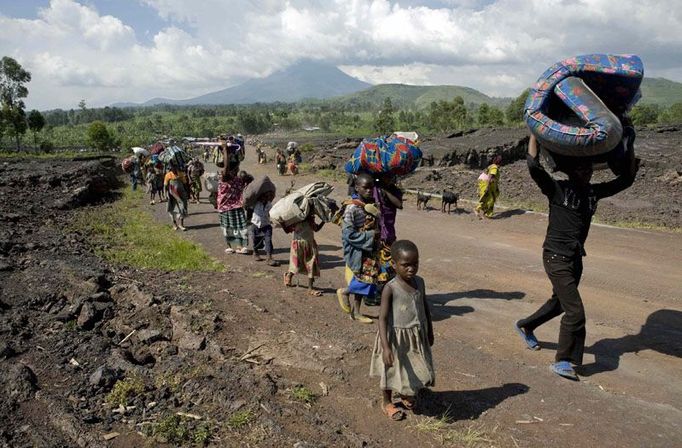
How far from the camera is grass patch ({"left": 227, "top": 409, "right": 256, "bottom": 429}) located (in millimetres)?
3777

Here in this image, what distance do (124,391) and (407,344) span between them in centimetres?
242

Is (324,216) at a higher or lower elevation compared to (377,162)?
lower

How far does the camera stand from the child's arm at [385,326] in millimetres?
3617

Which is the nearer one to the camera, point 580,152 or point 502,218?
point 580,152

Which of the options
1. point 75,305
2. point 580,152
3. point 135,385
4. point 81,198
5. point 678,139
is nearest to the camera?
point 580,152

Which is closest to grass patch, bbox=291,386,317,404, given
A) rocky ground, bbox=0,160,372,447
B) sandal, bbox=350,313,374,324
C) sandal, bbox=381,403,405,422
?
rocky ground, bbox=0,160,372,447

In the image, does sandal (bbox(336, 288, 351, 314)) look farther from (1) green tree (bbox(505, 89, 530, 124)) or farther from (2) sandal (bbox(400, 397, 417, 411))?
(1) green tree (bbox(505, 89, 530, 124))

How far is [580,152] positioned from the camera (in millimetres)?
3975

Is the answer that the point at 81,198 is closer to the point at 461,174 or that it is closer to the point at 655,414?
the point at 461,174

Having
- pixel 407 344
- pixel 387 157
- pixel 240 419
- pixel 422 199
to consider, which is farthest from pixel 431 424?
pixel 422 199

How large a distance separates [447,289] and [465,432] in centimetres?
380

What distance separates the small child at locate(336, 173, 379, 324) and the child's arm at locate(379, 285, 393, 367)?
193 centimetres

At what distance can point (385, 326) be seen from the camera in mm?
3652

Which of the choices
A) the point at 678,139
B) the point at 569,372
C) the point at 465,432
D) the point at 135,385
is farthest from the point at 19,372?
the point at 678,139
